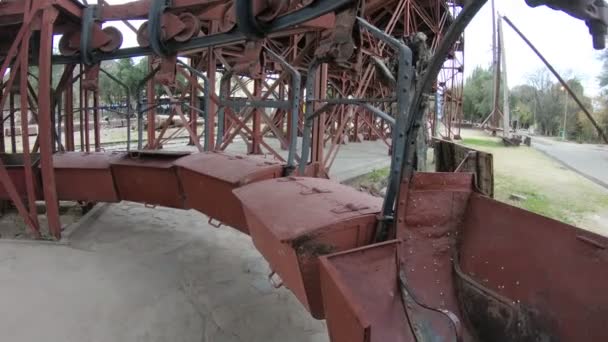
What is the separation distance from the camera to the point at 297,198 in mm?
2387

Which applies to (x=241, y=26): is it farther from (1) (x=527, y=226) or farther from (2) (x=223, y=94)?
(1) (x=527, y=226)

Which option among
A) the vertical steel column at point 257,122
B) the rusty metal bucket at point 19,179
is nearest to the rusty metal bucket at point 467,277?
the rusty metal bucket at point 19,179

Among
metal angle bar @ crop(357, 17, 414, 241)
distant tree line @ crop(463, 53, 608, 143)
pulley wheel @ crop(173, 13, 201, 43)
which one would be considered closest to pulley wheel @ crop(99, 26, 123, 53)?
pulley wheel @ crop(173, 13, 201, 43)

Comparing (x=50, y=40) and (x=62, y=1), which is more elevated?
(x=62, y=1)

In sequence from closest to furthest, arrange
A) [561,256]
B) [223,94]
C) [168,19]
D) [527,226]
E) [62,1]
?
[561,256] < [527,226] < [168,19] < [62,1] < [223,94]

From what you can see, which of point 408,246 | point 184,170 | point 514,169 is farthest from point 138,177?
point 514,169

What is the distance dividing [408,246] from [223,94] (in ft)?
12.1

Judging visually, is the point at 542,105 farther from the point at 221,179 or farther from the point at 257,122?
the point at 221,179

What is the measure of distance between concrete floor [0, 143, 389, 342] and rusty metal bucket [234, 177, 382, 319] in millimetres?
811

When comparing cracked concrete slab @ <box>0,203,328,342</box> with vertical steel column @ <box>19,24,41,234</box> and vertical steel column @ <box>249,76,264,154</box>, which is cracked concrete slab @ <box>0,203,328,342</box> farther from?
vertical steel column @ <box>249,76,264,154</box>

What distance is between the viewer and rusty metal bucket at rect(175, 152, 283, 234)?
132 inches

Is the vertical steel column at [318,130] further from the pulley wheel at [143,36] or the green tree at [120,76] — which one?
the green tree at [120,76]

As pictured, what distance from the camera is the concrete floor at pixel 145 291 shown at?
2785 millimetres

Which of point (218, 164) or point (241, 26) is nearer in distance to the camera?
point (241, 26)
